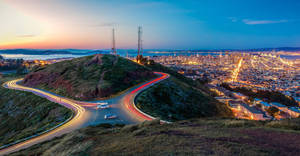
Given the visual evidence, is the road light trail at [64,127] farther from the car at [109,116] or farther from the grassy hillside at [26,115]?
the car at [109,116]

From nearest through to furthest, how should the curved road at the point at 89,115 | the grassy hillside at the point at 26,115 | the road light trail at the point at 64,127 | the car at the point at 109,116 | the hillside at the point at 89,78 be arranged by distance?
the road light trail at the point at 64,127 < the curved road at the point at 89,115 < the grassy hillside at the point at 26,115 < the car at the point at 109,116 < the hillside at the point at 89,78

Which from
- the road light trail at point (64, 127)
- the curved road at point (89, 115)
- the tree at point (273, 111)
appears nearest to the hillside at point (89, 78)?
the curved road at point (89, 115)

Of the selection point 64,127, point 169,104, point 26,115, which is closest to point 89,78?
point 26,115

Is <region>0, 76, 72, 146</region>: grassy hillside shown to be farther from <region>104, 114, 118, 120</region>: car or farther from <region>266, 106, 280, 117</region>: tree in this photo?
<region>266, 106, 280, 117</region>: tree

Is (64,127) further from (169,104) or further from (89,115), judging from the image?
(169,104)

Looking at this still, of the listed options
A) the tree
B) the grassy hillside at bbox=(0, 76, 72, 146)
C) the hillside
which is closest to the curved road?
the grassy hillside at bbox=(0, 76, 72, 146)

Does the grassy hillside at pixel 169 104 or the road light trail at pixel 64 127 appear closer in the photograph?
the road light trail at pixel 64 127
